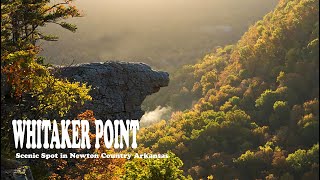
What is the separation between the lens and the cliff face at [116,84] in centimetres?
3506

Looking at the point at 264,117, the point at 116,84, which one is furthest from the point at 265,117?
the point at 116,84

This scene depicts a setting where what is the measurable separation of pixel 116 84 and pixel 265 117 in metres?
118

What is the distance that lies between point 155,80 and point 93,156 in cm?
879

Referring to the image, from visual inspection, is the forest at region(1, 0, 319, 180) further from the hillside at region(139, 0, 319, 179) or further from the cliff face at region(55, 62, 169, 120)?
the cliff face at region(55, 62, 169, 120)

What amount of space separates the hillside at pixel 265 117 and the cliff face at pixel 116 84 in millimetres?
73752

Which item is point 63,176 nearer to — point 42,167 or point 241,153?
point 42,167

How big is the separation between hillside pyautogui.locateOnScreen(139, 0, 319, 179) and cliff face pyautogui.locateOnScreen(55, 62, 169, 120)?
73752 millimetres

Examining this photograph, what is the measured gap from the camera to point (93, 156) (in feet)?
112

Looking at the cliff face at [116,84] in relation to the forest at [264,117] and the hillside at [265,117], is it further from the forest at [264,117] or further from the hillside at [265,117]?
the hillside at [265,117]

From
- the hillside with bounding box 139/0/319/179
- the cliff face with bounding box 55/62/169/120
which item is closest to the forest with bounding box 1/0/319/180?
the hillside with bounding box 139/0/319/179

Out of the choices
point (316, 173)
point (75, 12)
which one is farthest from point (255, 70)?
point (75, 12)

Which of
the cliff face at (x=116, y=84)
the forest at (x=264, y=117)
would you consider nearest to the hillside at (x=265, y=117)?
the forest at (x=264, y=117)

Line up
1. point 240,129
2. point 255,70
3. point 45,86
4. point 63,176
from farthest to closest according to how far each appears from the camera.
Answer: point 255,70 < point 240,129 < point 63,176 < point 45,86

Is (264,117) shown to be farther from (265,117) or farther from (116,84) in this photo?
(116,84)
